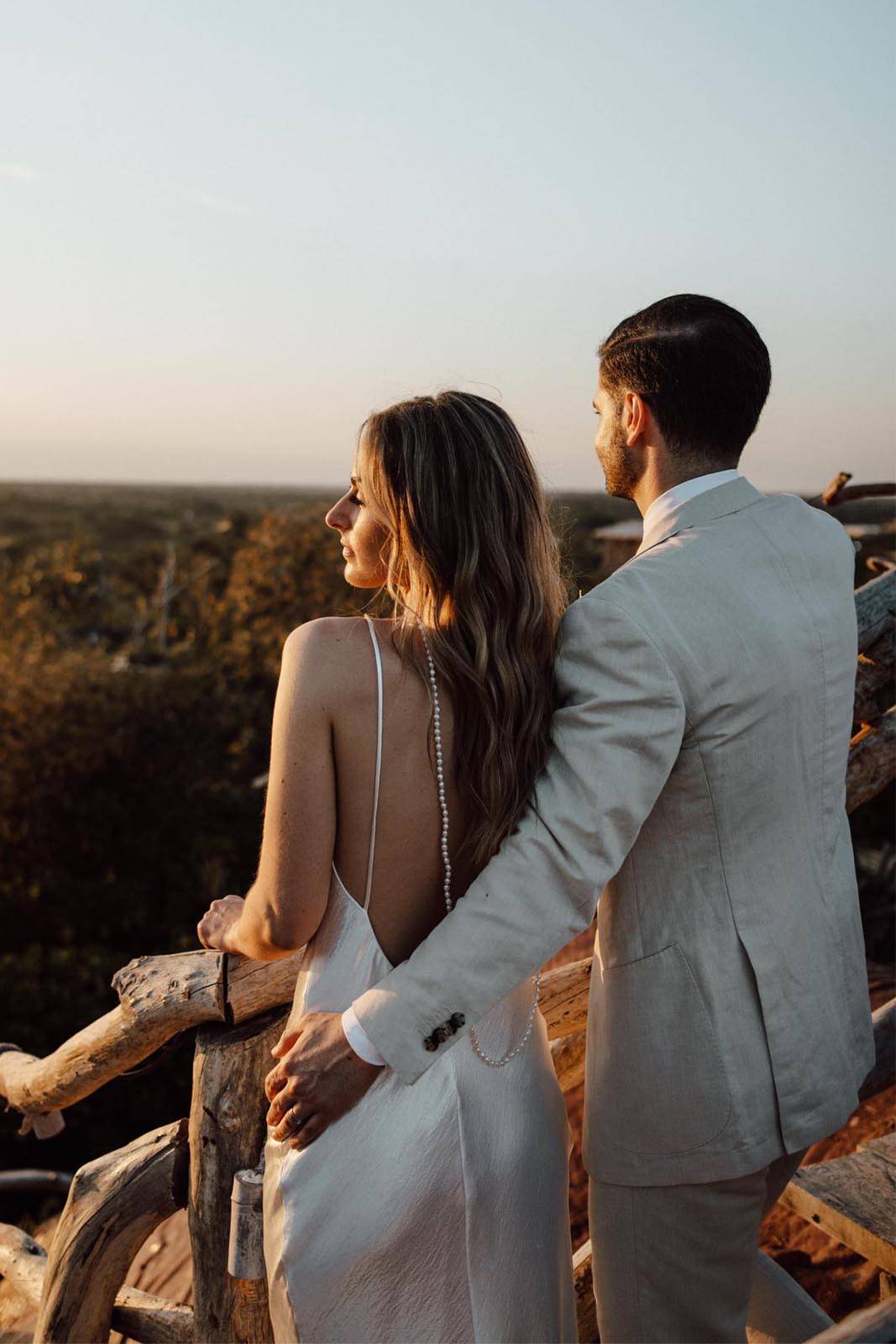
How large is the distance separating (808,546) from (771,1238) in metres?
2.42

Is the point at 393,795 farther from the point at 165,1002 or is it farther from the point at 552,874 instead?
the point at 165,1002

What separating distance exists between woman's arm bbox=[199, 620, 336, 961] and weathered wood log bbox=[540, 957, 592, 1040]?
655 millimetres

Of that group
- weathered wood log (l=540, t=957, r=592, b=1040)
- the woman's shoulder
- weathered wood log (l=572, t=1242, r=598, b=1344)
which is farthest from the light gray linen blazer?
weathered wood log (l=572, t=1242, r=598, b=1344)

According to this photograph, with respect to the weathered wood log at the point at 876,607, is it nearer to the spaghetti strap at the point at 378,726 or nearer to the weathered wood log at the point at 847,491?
the weathered wood log at the point at 847,491

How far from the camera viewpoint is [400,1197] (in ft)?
4.76

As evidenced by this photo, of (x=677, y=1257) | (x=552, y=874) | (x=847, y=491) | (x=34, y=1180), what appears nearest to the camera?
(x=552, y=874)

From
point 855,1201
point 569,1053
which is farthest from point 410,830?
point 855,1201

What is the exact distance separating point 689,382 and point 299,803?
825mm

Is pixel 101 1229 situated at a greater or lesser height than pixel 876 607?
lesser

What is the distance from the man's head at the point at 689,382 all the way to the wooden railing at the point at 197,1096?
786 millimetres

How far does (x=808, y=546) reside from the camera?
1.52 meters

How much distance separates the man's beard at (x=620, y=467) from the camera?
5.34 ft

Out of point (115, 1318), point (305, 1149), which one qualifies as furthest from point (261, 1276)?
point (115, 1318)

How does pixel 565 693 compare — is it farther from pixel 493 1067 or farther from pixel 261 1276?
pixel 261 1276
